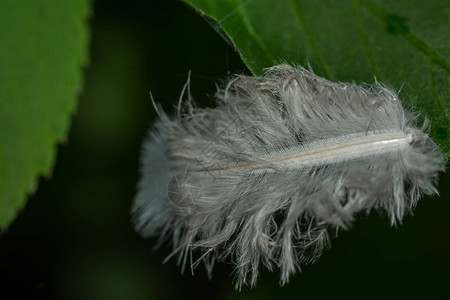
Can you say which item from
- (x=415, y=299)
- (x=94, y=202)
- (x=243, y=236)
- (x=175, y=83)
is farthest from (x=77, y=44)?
(x=415, y=299)

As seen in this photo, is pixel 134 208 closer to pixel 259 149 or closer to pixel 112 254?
pixel 112 254

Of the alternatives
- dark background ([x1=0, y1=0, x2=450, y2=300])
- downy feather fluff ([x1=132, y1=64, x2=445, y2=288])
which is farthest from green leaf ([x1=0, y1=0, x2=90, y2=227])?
dark background ([x1=0, y1=0, x2=450, y2=300])

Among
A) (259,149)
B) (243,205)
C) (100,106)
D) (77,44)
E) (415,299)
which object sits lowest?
(415,299)

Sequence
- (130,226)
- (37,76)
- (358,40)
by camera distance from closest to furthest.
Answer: (37,76)
(358,40)
(130,226)

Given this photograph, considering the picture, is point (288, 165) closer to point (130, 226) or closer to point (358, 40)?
point (358, 40)

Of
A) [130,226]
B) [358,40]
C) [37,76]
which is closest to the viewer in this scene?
[37,76]

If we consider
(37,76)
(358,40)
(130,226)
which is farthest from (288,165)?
(130,226)

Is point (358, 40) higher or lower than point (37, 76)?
higher
